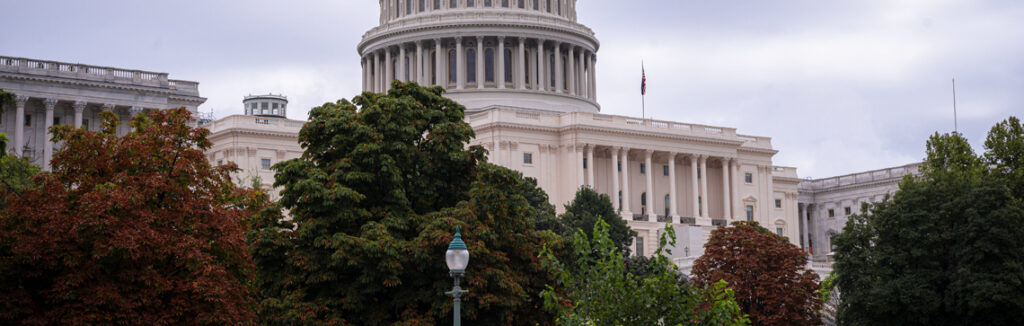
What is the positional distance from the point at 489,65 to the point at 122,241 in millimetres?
97261

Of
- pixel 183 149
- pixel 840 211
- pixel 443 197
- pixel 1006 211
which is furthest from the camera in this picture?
pixel 840 211

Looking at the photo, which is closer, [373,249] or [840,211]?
[373,249]

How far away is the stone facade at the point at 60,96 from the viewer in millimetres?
82250

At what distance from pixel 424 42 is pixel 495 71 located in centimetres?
752

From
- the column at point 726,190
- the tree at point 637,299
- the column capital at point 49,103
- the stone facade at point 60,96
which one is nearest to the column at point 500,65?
the column at point 726,190

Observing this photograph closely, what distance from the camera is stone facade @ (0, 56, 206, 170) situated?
82250 mm

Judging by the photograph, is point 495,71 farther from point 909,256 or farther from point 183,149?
point 183,149

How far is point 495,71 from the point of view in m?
127

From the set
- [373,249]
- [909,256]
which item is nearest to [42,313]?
[373,249]

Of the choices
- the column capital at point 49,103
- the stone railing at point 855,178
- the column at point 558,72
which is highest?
the column at point 558,72

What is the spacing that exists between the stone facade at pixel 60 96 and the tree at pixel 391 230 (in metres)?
43.2

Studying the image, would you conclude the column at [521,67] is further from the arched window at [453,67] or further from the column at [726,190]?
the column at [726,190]

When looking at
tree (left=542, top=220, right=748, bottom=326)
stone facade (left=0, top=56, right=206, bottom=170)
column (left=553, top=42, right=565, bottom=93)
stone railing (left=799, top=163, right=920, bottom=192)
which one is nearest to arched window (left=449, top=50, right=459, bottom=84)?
column (left=553, top=42, right=565, bottom=93)

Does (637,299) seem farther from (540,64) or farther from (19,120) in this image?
(540,64)
